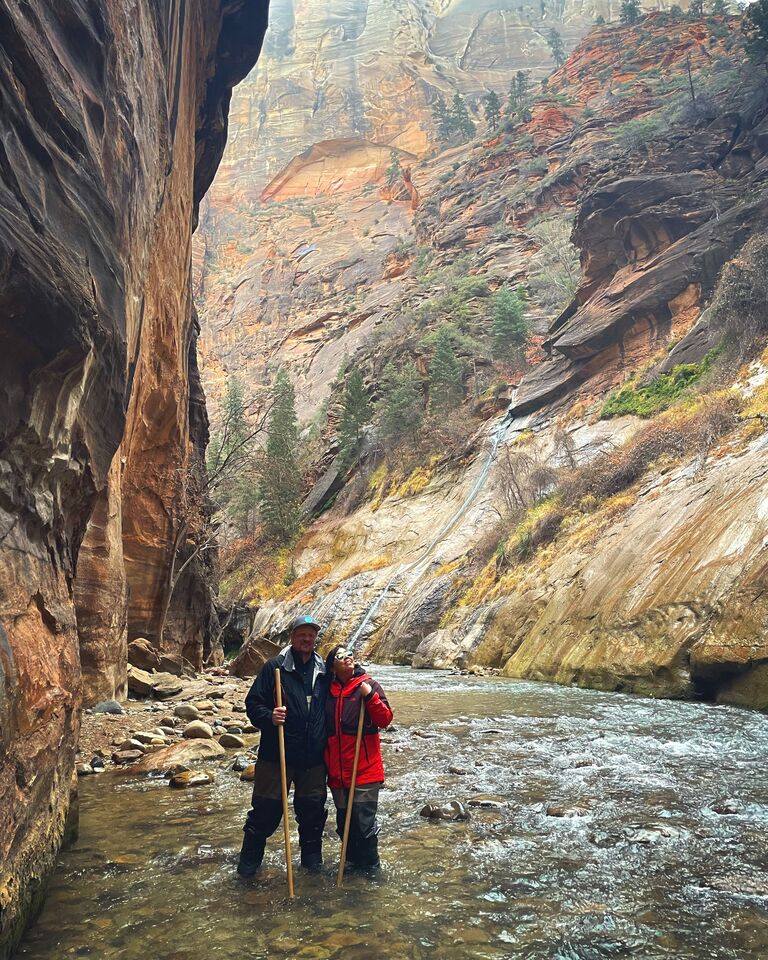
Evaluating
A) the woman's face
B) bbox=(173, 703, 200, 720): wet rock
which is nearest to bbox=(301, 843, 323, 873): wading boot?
the woman's face

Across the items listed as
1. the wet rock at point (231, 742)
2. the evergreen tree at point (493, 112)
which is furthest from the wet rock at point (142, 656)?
the evergreen tree at point (493, 112)

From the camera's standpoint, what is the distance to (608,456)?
24.4 metres

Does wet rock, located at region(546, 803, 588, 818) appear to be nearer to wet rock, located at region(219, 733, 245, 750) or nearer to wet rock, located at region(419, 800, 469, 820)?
wet rock, located at region(419, 800, 469, 820)

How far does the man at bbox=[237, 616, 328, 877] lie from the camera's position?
452cm

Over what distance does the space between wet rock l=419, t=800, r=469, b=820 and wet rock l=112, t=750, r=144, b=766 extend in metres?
3.75

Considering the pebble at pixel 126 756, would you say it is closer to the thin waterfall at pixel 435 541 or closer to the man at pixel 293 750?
the man at pixel 293 750

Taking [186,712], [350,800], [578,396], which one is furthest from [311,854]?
[578,396]

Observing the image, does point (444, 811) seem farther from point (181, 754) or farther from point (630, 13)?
point (630, 13)

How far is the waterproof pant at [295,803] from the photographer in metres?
4.52

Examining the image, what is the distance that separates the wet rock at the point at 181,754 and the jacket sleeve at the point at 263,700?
10.9ft

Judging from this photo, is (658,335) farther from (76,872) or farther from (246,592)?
(76,872)

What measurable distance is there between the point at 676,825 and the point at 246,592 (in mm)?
40786

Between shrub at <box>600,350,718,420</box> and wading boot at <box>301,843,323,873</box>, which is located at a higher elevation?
shrub at <box>600,350,718,420</box>

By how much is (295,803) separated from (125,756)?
401 centimetres
